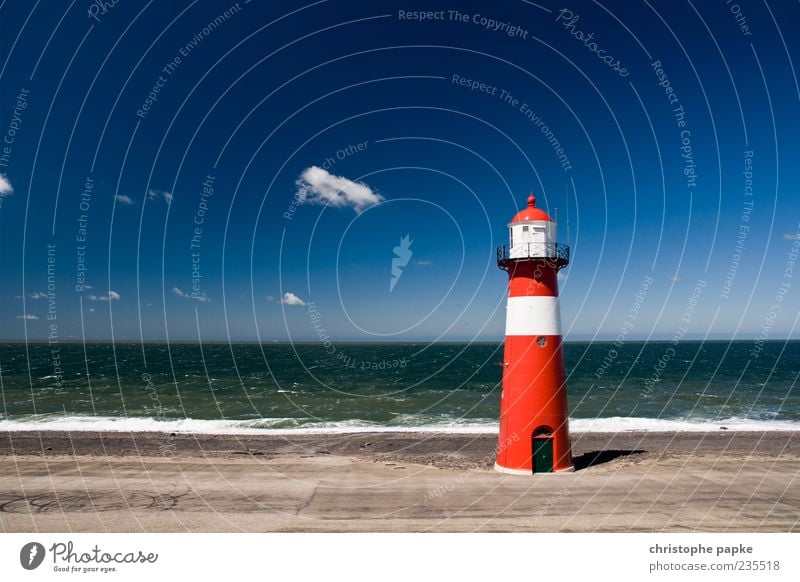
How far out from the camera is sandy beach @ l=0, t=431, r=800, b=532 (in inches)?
487

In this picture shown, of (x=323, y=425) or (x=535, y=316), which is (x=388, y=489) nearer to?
(x=535, y=316)

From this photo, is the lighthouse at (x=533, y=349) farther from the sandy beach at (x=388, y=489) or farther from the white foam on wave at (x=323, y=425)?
the white foam on wave at (x=323, y=425)

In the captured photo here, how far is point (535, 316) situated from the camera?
1609cm

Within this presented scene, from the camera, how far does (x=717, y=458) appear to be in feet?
67.3

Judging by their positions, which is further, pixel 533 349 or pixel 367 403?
pixel 367 403

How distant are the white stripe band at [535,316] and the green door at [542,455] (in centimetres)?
353

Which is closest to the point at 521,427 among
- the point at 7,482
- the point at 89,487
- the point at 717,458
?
the point at 717,458

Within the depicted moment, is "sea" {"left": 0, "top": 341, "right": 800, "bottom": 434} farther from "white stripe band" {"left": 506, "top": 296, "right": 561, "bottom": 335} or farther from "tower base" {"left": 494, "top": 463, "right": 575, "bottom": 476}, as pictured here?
"white stripe band" {"left": 506, "top": 296, "right": 561, "bottom": 335}

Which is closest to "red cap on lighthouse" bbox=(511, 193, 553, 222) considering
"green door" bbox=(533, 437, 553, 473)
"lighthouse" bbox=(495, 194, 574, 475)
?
"lighthouse" bbox=(495, 194, 574, 475)
